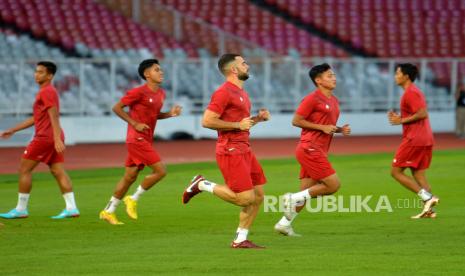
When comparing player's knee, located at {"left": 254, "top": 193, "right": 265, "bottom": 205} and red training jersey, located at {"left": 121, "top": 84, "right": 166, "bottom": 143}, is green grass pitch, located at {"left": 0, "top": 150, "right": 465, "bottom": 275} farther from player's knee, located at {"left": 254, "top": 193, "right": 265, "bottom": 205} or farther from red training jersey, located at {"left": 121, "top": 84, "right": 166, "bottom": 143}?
red training jersey, located at {"left": 121, "top": 84, "right": 166, "bottom": 143}

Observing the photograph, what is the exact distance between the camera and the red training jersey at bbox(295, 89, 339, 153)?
13.7m

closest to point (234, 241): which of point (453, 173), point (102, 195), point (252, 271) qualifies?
point (252, 271)

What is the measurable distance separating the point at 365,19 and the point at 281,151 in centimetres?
1250

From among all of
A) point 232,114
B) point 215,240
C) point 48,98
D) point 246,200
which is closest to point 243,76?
point 232,114

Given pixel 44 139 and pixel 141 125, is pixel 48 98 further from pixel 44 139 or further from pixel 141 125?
pixel 141 125

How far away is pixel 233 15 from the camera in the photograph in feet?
132

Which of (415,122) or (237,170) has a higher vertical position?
(237,170)

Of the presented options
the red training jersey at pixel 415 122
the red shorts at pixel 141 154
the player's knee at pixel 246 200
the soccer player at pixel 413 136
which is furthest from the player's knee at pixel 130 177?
the red training jersey at pixel 415 122

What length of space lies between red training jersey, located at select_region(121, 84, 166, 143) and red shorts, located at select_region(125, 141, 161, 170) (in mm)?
70

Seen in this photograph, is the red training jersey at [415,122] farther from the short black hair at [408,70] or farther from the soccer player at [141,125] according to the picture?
the soccer player at [141,125]

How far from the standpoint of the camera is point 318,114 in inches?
542

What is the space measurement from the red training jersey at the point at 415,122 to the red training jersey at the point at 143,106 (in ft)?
10.4

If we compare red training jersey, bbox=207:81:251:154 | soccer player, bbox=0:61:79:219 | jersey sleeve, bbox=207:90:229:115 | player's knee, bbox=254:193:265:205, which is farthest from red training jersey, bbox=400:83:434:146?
soccer player, bbox=0:61:79:219

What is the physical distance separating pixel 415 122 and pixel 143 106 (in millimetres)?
3542
